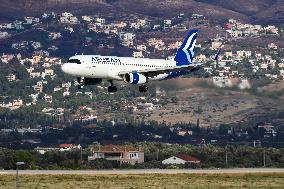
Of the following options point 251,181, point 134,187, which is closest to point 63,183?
point 134,187

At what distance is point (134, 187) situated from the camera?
405 feet

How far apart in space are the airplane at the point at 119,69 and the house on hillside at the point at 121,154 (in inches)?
1073

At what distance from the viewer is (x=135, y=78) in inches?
6043

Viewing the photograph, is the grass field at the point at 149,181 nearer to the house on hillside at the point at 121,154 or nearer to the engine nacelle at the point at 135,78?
the engine nacelle at the point at 135,78

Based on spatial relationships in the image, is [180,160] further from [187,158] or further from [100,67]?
[100,67]

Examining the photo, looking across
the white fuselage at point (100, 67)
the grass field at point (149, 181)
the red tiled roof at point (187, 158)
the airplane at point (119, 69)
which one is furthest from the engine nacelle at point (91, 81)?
the red tiled roof at point (187, 158)

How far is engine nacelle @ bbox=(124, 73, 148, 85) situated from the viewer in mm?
153125

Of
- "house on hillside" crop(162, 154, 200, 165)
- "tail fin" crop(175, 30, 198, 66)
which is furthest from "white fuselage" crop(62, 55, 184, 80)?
"house on hillside" crop(162, 154, 200, 165)

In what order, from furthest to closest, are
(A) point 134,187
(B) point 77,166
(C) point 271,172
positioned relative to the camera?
(B) point 77,166
(C) point 271,172
(A) point 134,187

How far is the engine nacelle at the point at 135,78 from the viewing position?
15312cm

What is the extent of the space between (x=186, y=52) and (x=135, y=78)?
597 inches

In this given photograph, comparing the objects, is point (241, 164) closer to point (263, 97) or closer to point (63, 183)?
point (263, 97)

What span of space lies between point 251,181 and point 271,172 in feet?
42.5

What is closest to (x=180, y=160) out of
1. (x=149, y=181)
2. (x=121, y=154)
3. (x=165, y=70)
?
(x=121, y=154)
